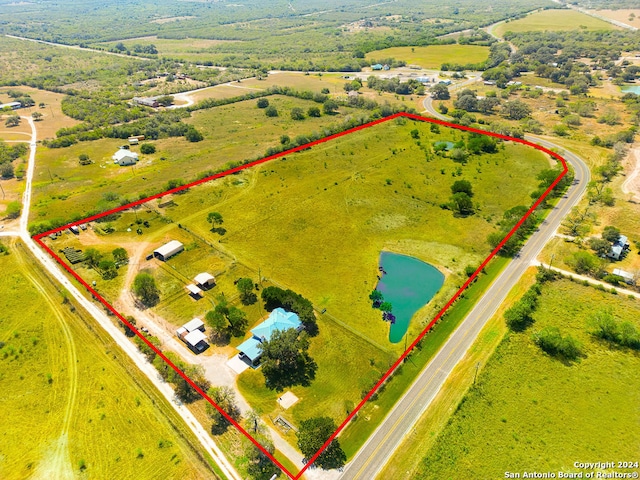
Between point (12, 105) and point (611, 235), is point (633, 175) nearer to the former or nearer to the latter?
point (611, 235)

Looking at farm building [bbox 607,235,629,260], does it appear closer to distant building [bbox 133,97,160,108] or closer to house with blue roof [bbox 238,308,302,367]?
house with blue roof [bbox 238,308,302,367]

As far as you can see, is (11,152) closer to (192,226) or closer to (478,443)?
(192,226)

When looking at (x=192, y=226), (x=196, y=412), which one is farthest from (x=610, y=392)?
(x=192, y=226)

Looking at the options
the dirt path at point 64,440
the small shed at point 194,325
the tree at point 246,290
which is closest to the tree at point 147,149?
the dirt path at point 64,440

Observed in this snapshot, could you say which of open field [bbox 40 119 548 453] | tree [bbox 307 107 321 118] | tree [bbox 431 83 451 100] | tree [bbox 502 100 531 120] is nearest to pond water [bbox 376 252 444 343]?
open field [bbox 40 119 548 453]

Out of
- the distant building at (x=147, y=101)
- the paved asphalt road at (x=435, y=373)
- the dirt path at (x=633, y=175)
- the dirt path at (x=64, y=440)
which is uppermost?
the dirt path at (x=633, y=175)

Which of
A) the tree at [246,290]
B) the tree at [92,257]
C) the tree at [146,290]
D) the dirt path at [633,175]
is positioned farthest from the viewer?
the dirt path at [633,175]

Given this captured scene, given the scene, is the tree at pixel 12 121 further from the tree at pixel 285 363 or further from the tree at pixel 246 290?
the tree at pixel 285 363
